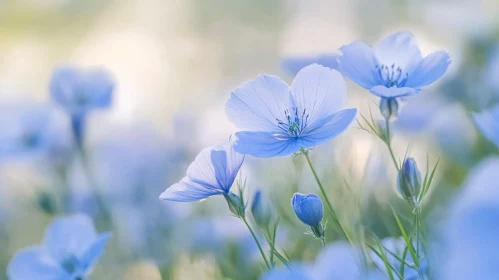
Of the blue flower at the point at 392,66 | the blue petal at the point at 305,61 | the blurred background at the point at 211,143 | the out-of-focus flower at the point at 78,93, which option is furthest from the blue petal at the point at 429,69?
the out-of-focus flower at the point at 78,93

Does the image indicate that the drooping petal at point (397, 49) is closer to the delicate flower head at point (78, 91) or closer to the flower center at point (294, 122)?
the flower center at point (294, 122)

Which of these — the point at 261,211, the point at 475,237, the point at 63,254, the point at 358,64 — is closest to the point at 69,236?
the point at 63,254

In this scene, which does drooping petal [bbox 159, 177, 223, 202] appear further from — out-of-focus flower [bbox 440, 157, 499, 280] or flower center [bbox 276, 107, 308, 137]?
out-of-focus flower [bbox 440, 157, 499, 280]

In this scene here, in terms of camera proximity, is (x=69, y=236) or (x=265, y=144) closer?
(x=265, y=144)

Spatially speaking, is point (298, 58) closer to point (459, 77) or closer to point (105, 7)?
point (459, 77)

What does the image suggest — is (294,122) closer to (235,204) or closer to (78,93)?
(235,204)

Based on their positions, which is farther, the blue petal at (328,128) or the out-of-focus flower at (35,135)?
the out-of-focus flower at (35,135)

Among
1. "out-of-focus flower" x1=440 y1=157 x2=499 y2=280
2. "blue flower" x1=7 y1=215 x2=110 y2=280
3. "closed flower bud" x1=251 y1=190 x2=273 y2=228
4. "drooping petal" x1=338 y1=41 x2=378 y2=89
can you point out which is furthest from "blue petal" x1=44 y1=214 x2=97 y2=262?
"out-of-focus flower" x1=440 y1=157 x2=499 y2=280
